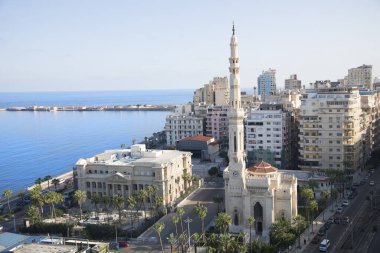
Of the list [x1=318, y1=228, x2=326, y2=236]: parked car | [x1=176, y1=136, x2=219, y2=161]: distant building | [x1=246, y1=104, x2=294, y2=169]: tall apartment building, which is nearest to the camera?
[x1=318, y1=228, x2=326, y2=236]: parked car

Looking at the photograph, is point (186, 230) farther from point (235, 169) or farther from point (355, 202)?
point (355, 202)

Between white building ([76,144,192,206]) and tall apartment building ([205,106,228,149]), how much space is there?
56.4 metres

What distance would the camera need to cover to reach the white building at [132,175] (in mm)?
81562

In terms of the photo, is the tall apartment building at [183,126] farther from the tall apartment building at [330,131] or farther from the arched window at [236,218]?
the arched window at [236,218]

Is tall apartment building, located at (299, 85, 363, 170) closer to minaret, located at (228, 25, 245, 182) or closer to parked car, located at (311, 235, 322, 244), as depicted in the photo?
parked car, located at (311, 235, 322, 244)

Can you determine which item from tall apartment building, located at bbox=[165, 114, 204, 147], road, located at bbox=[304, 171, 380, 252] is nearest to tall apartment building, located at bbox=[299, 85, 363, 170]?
road, located at bbox=[304, 171, 380, 252]

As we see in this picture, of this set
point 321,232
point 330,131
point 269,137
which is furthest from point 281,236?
point 269,137

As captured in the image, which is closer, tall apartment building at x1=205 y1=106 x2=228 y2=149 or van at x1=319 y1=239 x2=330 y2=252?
van at x1=319 y1=239 x2=330 y2=252

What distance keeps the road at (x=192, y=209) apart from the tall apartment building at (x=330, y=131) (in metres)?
22.2

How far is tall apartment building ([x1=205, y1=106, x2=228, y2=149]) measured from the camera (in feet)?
474

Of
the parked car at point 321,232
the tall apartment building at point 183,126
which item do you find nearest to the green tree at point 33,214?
the parked car at point 321,232

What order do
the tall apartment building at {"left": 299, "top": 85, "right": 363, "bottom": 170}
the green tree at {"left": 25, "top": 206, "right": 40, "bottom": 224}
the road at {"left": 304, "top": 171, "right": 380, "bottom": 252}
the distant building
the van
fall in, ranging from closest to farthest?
the van → the road at {"left": 304, "top": 171, "right": 380, "bottom": 252} → the green tree at {"left": 25, "top": 206, "right": 40, "bottom": 224} → the tall apartment building at {"left": 299, "top": 85, "right": 363, "bottom": 170} → the distant building

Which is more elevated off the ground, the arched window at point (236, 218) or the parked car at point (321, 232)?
the arched window at point (236, 218)

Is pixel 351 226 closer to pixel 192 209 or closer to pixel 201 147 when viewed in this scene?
pixel 192 209
